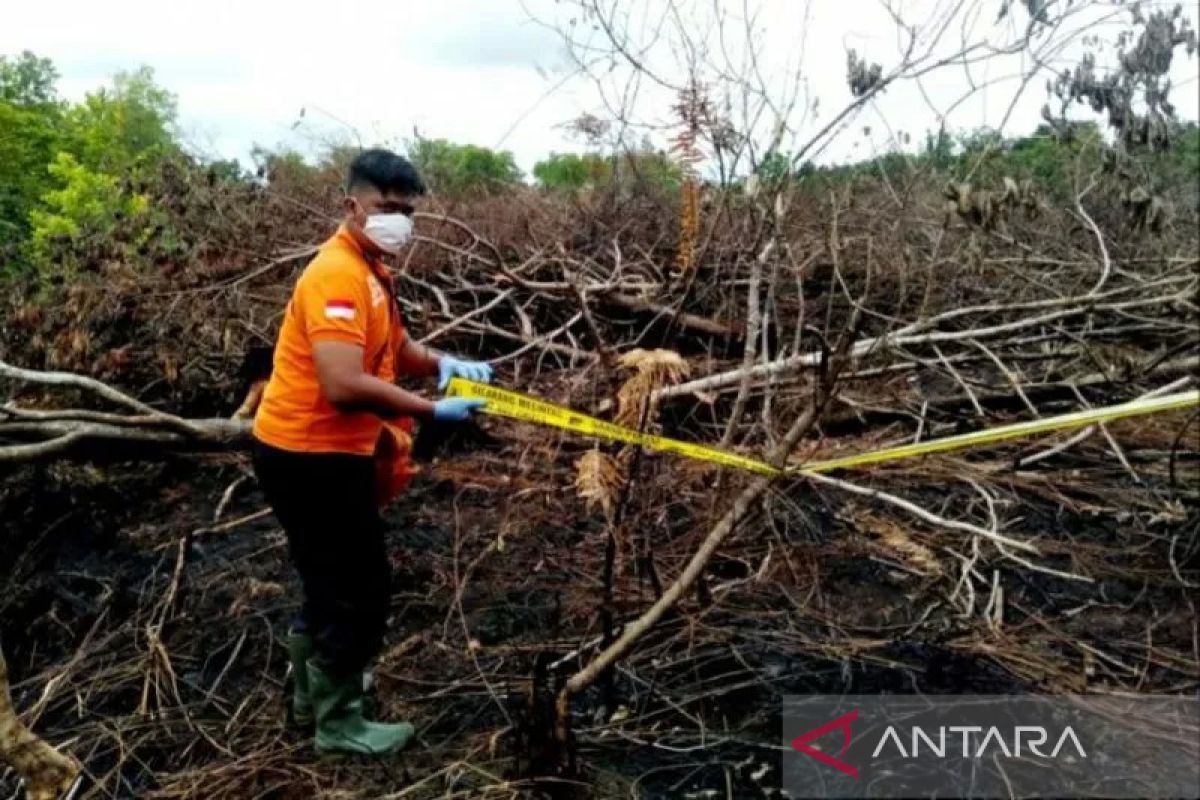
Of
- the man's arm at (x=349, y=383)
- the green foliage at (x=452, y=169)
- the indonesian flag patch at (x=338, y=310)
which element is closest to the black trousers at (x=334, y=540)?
the man's arm at (x=349, y=383)

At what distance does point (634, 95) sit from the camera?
4348mm

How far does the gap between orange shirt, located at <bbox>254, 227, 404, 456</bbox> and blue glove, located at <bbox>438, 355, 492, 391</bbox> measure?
0.32m

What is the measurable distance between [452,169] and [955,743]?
9114mm

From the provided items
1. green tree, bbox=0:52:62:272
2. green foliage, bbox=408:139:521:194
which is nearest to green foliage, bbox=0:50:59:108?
green tree, bbox=0:52:62:272

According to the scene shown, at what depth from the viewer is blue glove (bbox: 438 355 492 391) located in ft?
9.55

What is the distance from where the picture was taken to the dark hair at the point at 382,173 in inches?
99.0

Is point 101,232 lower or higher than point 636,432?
higher

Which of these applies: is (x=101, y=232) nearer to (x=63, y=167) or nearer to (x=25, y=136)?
(x=63, y=167)

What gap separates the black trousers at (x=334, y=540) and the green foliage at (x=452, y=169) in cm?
536

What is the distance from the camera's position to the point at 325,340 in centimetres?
233

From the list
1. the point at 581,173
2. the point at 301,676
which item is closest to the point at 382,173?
the point at 301,676

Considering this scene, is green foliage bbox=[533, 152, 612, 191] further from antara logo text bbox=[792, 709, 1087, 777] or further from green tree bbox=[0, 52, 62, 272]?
green tree bbox=[0, 52, 62, 272]

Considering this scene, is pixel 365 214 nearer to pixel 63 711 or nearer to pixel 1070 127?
pixel 63 711

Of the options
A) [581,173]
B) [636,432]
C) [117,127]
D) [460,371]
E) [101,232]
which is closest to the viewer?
[636,432]
